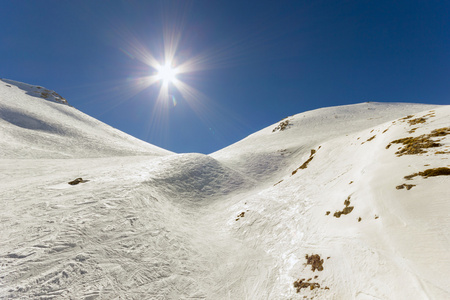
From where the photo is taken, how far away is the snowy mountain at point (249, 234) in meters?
4.61

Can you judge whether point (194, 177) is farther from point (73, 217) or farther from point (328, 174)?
point (328, 174)

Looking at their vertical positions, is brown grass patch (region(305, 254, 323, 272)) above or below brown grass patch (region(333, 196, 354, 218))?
below

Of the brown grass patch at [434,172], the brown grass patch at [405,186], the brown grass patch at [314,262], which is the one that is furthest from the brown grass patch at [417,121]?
the brown grass patch at [314,262]

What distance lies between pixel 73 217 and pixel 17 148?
69.3ft

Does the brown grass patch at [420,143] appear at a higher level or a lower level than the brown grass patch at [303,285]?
higher

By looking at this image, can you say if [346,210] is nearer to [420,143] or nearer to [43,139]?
[420,143]

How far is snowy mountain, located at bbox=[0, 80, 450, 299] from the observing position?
4.61 m

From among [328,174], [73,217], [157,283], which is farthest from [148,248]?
[328,174]

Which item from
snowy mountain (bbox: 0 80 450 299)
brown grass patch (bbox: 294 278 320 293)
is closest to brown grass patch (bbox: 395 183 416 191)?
snowy mountain (bbox: 0 80 450 299)

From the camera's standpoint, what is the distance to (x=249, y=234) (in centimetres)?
993

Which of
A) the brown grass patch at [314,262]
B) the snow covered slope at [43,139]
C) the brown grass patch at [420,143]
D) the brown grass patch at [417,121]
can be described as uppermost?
the snow covered slope at [43,139]

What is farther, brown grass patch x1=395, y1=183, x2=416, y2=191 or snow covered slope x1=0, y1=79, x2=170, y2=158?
snow covered slope x1=0, y1=79, x2=170, y2=158

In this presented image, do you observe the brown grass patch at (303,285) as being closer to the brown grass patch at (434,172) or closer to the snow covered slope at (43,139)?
the brown grass patch at (434,172)

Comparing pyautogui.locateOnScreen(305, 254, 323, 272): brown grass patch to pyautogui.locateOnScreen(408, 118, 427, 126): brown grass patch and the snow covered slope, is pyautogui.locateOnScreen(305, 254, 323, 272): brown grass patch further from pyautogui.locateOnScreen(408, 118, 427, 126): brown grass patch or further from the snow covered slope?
the snow covered slope
